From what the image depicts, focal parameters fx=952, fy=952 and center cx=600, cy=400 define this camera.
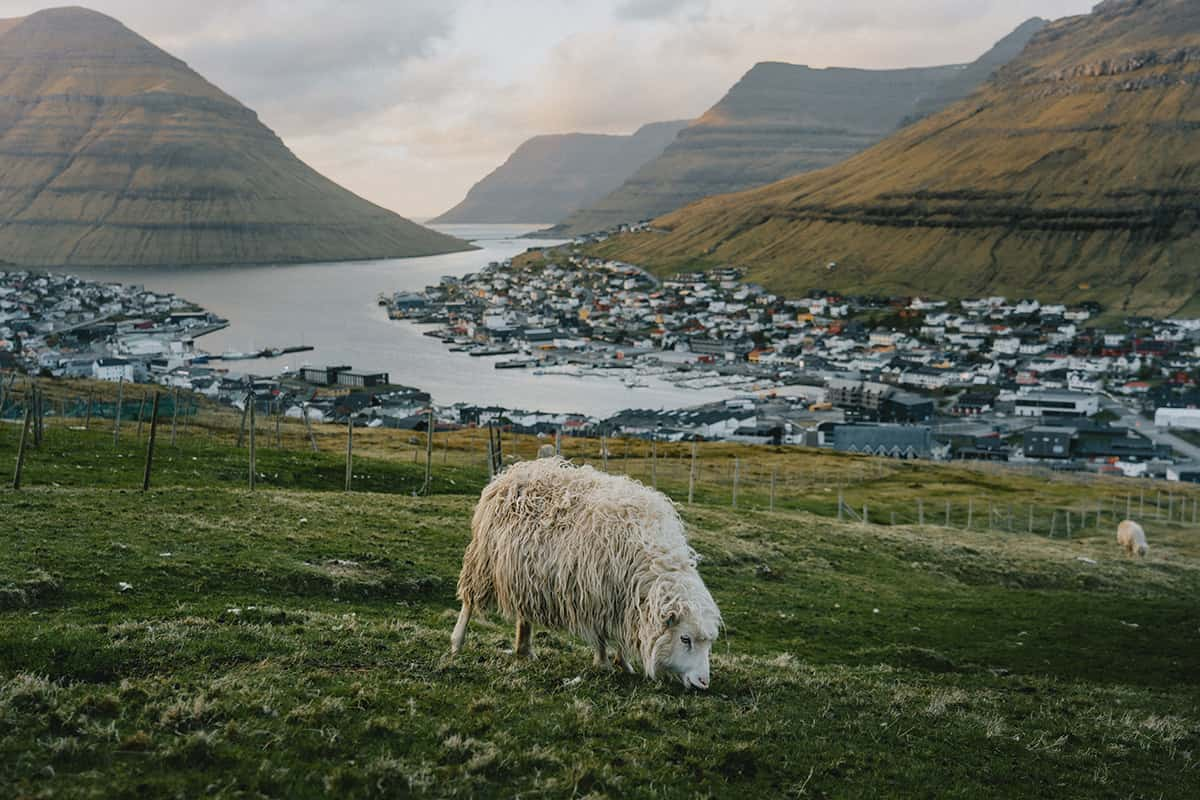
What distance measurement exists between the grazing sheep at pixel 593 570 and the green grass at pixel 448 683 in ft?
1.60

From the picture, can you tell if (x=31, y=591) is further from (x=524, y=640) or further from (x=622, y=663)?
(x=622, y=663)

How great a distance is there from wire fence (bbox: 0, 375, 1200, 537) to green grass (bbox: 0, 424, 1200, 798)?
507 cm

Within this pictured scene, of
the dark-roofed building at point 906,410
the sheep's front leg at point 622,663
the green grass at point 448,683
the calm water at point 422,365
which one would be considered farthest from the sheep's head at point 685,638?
the dark-roofed building at point 906,410

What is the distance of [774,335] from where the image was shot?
570 ft

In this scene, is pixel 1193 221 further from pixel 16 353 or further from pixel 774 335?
pixel 16 353

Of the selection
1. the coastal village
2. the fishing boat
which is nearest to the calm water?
the fishing boat

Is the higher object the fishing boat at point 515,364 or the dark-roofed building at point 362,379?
the fishing boat at point 515,364

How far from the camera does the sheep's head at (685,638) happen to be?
33.3 ft

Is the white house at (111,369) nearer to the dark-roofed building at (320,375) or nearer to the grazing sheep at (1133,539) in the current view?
the dark-roofed building at (320,375)

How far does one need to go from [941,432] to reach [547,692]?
10289 cm

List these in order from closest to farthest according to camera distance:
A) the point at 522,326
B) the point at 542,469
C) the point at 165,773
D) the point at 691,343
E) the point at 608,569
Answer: the point at 165,773 < the point at 608,569 < the point at 542,469 < the point at 691,343 < the point at 522,326

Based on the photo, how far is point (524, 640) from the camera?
11.7 m

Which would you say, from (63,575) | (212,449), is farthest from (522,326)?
(63,575)

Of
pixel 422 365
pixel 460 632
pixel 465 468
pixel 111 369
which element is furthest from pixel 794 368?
pixel 460 632
